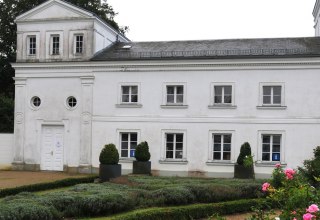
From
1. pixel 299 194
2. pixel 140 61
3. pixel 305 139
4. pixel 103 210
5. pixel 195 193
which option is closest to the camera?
pixel 299 194

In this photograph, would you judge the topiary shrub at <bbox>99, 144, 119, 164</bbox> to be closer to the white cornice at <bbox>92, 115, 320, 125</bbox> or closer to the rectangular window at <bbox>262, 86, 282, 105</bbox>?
the white cornice at <bbox>92, 115, 320, 125</bbox>

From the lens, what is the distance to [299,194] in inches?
333

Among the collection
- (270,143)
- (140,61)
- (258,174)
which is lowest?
(258,174)

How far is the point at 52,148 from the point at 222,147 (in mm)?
10200

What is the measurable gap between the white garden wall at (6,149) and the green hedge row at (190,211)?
58.3 feet

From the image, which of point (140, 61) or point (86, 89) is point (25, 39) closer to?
point (86, 89)

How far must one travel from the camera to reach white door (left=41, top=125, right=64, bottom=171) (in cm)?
3042

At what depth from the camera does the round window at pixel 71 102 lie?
30.6m

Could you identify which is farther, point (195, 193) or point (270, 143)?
point (270, 143)

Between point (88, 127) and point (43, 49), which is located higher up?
point (43, 49)

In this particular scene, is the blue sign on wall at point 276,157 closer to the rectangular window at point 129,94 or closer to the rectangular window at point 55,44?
the rectangular window at point 129,94

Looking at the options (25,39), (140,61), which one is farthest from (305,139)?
(25,39)

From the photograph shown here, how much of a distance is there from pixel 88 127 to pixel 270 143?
10545 millimetres

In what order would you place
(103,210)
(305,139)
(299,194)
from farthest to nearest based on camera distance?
(305,139) → (103,210) → (299,194)
